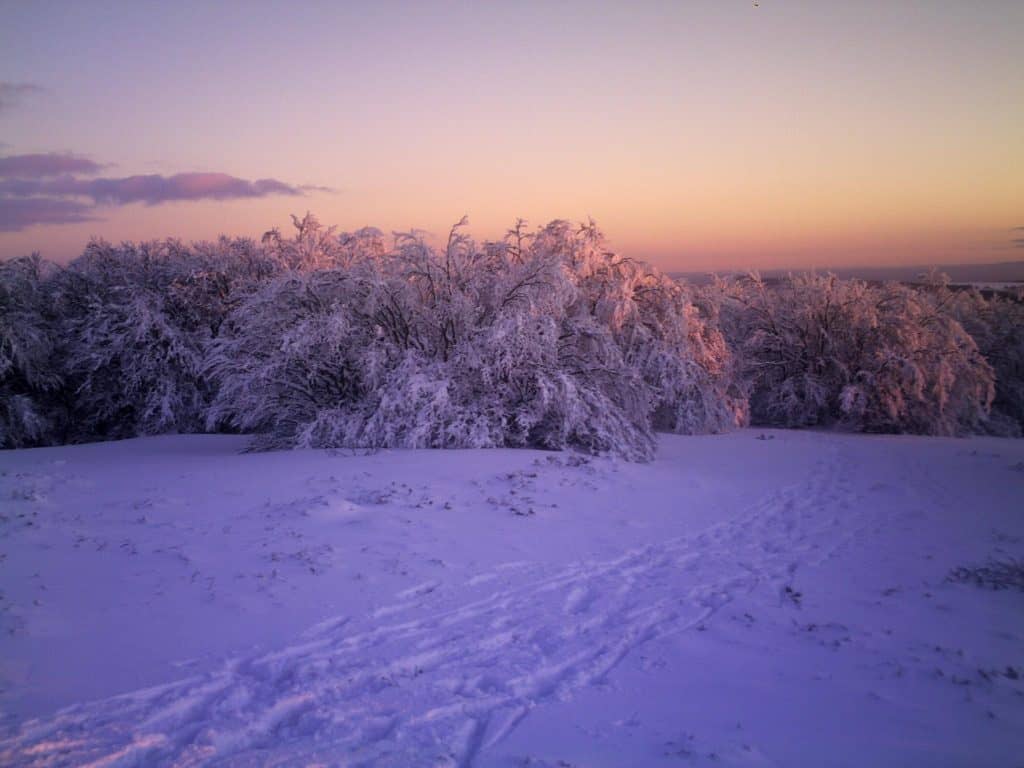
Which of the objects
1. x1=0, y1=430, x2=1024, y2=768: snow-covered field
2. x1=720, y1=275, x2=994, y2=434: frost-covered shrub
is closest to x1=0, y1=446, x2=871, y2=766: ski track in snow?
x1=0, y1=430, x2=1024, y2=768: snow-covered field

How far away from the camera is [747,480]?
33.8 ft

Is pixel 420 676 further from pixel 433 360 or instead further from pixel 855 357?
pixel 855 357

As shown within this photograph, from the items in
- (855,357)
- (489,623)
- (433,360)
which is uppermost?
(433,360)

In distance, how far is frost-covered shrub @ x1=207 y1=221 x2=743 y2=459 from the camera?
Answer: 36.7 feet

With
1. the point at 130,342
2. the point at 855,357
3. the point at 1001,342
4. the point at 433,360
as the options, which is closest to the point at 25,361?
the point at 130,342

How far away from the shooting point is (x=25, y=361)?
17125 mm

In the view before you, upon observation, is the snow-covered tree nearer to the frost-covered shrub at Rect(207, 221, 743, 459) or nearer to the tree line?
the tree line

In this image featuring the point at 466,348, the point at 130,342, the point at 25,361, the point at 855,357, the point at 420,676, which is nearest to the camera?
the point at 420,676

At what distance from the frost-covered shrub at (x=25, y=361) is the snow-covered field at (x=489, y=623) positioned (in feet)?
33.9

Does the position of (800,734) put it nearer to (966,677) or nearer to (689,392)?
(966,677)

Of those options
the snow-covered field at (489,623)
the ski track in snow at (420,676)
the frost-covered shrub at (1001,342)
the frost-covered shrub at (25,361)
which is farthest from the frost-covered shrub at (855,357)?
the frost-covered shrub at (25,361)

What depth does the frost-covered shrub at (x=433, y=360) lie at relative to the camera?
11.2 m

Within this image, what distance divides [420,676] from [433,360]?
Result: 8.39 metres

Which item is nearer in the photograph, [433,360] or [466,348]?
[466,348]
